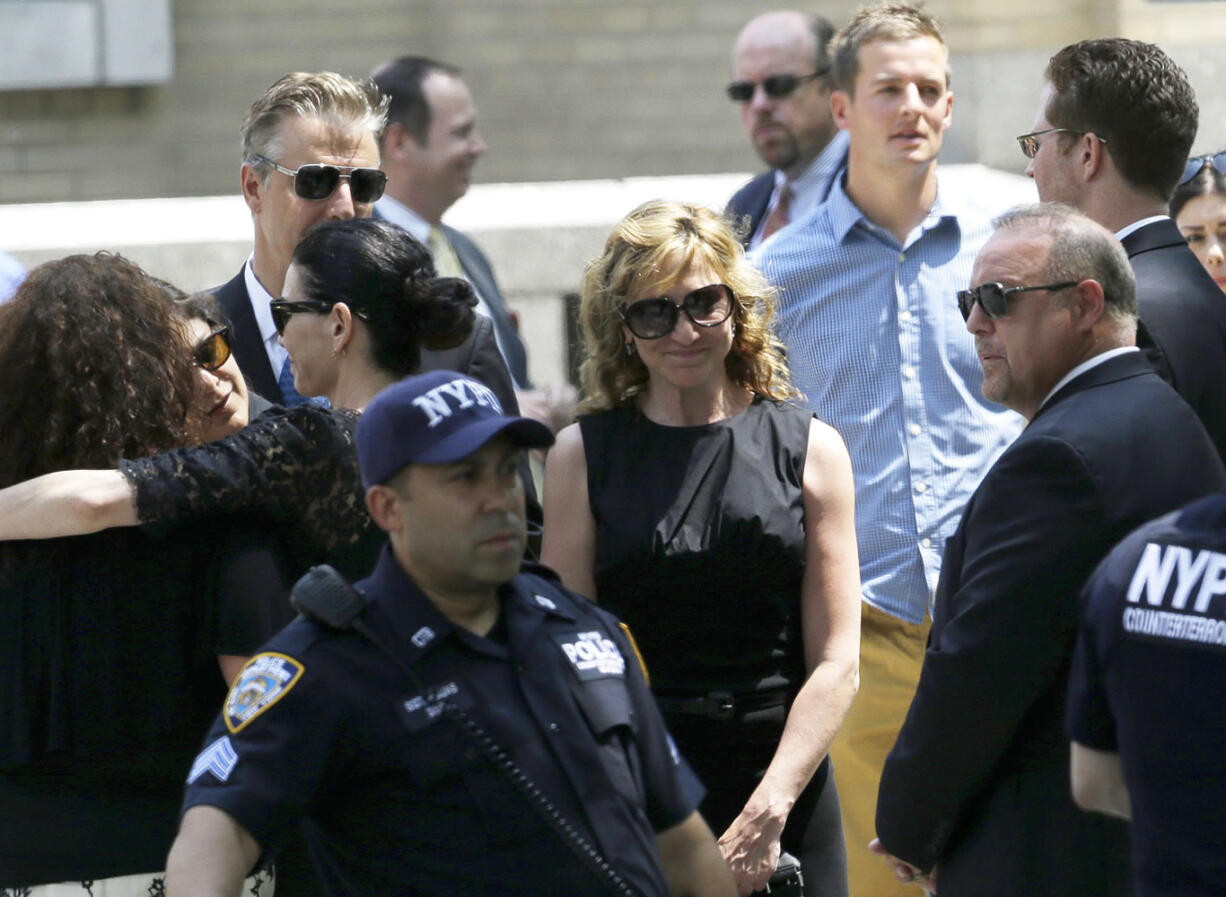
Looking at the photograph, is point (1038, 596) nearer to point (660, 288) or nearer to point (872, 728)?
point (660, 288)

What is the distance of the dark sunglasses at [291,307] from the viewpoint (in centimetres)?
349

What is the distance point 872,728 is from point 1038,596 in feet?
4.81

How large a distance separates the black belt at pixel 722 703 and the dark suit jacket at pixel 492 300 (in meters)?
2.04

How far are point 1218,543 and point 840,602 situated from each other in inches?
50.0

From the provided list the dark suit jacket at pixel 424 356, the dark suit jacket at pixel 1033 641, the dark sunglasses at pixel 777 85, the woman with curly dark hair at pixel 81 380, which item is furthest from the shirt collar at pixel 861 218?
the woman with curly dark hair at pixel 81 380

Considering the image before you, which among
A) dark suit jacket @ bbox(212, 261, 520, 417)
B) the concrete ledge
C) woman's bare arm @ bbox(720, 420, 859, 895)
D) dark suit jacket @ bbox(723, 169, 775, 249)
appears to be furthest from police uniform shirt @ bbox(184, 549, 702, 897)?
the concrete ledge

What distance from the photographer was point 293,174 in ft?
14.7

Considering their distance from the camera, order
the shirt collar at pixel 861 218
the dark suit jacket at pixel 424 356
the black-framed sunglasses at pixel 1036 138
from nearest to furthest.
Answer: the dark suit jacket at pixel 424 356
the black-framed sunglasses at pixel 1036 138
the shirt collar at pixel 861 218

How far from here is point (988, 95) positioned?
27.2 feet

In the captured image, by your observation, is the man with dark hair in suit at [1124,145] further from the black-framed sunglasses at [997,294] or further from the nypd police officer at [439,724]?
the nypd police officer at [439,724]

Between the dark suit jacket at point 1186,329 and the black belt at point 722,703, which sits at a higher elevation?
the dark suit jacket at point 1186,329

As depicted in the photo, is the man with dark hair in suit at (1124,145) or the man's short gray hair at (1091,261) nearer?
the man's short gray hair at (1091,261)

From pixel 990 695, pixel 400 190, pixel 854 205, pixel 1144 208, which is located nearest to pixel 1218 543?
pixel 990 695

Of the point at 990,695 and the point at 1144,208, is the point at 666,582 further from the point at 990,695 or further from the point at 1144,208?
the point at 1144,208
